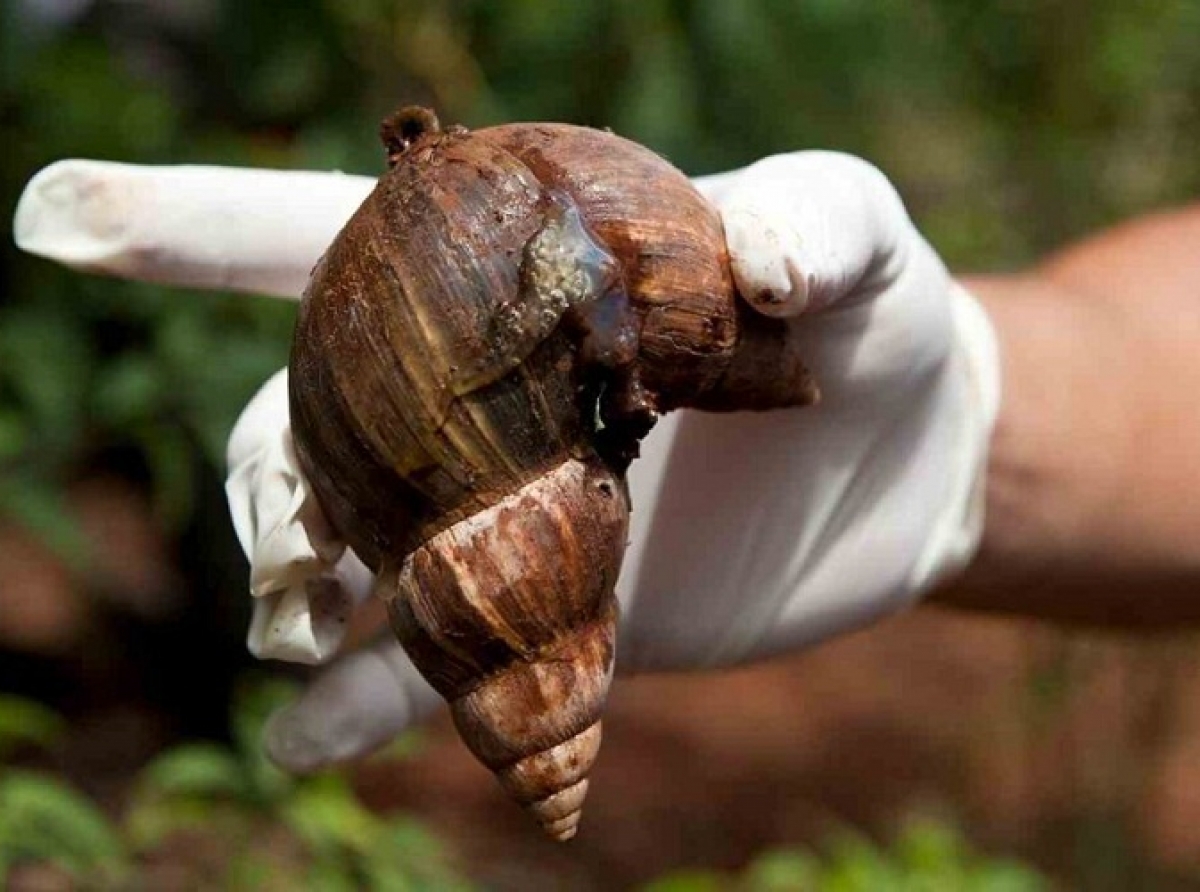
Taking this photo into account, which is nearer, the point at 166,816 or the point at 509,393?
the point at 509,393

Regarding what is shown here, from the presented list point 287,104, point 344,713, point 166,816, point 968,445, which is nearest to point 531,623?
point 344,713

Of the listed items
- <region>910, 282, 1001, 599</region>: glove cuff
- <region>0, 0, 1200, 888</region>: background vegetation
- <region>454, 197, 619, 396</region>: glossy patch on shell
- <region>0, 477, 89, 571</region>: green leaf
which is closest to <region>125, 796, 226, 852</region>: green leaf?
<region>0, 0, 1200, 888</region>: background vegetation

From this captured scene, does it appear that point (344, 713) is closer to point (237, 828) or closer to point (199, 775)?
point (199, 775)

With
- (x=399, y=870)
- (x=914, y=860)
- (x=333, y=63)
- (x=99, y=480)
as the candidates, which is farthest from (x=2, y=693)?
(x=914, y=860)

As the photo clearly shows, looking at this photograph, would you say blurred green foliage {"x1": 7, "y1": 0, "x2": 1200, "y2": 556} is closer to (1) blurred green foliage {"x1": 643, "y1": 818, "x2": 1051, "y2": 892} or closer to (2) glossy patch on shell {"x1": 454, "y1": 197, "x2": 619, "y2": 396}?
(1) blurred green foliage {"x1": 643, "y1": 818, "x2": 1051, "y2": 892}

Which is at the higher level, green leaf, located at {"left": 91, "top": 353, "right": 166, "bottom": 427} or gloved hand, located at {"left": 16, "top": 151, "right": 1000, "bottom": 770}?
gloved hand, located at {"left": 16, "top": 151, "right": 1000, "bottom": 770}

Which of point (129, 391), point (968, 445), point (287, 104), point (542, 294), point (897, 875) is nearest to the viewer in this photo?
point (542, 294)

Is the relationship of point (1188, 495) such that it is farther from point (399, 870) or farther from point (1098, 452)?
point (399, 870)
